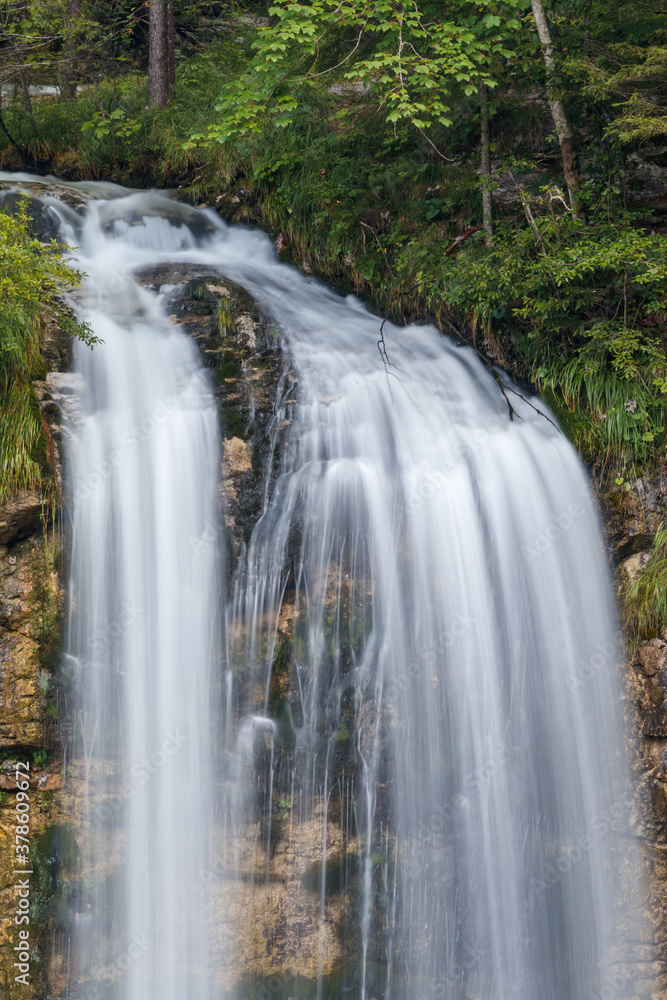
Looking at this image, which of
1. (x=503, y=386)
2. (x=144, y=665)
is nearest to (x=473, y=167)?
(x=503, y=386)

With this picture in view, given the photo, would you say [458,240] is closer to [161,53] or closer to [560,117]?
[560,117]

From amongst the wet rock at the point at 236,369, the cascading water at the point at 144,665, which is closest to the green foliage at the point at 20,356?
the cascading water at the point at 144,665

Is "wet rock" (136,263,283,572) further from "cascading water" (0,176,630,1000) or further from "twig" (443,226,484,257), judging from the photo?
"twig" (443,226,484,257)

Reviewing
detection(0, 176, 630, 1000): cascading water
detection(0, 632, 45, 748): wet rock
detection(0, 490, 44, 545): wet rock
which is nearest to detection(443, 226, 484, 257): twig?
detection(0, 176, 630, 1000): cascading water

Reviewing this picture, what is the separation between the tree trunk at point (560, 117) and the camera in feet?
21.0

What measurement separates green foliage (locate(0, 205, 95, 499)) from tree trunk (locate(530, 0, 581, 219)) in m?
4.45

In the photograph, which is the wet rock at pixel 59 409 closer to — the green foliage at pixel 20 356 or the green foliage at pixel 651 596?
the green foliage at pixel 20 356

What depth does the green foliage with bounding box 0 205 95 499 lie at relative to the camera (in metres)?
4.64

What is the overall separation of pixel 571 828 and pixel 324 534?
265 centimetres

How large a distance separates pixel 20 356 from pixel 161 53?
7724 millimetres

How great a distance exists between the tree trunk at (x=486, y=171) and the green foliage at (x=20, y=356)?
3.72m

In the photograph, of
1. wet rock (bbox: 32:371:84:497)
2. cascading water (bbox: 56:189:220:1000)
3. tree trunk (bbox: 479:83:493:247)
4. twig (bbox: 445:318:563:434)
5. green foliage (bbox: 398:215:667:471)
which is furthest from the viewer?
tree trunk (bbox: 479:83:493:247)

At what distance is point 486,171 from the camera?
277 inches

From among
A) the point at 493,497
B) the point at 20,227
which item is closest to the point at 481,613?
the point at 493,497
